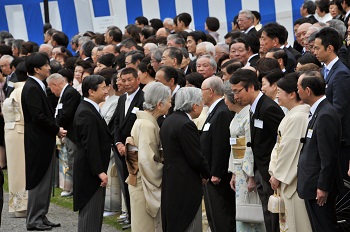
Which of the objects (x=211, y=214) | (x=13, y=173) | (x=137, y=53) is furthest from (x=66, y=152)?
(x=211, y=214)

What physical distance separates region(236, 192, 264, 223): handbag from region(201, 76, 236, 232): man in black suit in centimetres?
50

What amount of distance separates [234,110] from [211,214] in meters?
1.22

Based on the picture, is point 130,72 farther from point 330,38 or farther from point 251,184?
point 330,38

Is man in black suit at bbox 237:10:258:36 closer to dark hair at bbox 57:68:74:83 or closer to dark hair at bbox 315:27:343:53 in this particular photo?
dark hair at bbox 57:68:74:83

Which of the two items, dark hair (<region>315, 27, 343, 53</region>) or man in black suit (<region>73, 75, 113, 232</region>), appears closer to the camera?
dark hair (<region>315, 27, 343, 53</region>)

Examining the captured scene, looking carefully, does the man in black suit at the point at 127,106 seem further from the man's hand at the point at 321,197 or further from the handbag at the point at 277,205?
the man's hand at the point at 321,197

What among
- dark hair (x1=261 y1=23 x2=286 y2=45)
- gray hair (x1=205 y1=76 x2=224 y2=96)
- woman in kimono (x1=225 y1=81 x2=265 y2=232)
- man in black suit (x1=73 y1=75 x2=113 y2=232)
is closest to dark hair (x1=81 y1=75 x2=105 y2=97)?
man in black suit (x1=73 y1=75 x2=113 y2=232)

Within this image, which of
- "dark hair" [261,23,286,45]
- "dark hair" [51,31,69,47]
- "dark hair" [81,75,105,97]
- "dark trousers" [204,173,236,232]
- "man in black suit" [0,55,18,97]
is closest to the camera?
"dark trousers" [204,173,236,232]

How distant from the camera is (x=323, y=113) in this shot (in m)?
7.95

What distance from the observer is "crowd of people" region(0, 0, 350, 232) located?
27.1 ft

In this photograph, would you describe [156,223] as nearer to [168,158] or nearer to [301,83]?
[168,158]

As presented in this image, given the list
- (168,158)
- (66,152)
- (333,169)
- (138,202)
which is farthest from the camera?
(66,152)

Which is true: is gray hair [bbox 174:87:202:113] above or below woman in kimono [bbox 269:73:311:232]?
above

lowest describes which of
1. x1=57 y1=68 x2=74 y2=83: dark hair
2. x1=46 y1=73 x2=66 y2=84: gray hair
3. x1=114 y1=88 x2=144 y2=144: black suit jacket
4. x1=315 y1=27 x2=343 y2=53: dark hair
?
x1=114 y1=88 x2=144 y2=144: black suit jacket
